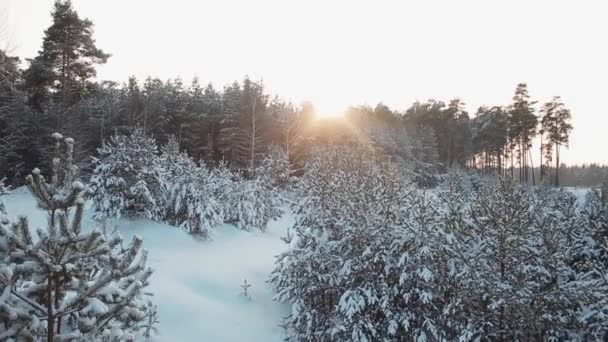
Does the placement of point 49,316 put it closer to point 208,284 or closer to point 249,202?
point 208,284

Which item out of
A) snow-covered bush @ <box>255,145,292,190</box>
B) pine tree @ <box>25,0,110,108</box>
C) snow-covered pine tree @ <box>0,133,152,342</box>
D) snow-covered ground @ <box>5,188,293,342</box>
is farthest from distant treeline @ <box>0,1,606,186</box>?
snow-covered pine tree @ <box>0,133,152,342</box>

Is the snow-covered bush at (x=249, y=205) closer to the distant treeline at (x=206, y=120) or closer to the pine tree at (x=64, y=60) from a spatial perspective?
the distant treeline at (x=206, y=120)

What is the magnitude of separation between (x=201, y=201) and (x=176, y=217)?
1305mm

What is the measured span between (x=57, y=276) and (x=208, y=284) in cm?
935

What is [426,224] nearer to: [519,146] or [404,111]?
[519,146]

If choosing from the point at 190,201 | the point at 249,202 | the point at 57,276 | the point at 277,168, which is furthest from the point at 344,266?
the point at 277,168

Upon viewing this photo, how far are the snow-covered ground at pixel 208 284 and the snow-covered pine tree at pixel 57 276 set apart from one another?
630 cm

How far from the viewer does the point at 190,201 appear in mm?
16047

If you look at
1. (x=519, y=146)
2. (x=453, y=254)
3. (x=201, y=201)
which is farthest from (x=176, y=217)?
(x=519, y=146)

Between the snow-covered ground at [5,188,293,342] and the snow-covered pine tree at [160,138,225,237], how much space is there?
626 millimetres

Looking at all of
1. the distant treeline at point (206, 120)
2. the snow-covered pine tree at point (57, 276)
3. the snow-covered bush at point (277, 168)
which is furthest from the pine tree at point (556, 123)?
the snow-covered pine tree at point (57, 276)

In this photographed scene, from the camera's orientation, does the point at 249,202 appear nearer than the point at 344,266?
No

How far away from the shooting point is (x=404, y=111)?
69625 millimetres

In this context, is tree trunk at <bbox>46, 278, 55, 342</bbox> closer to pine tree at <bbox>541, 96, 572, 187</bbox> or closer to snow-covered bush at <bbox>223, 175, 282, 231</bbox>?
snow-covered bush at <bbox>223, 175, 282, 231</bbox>
